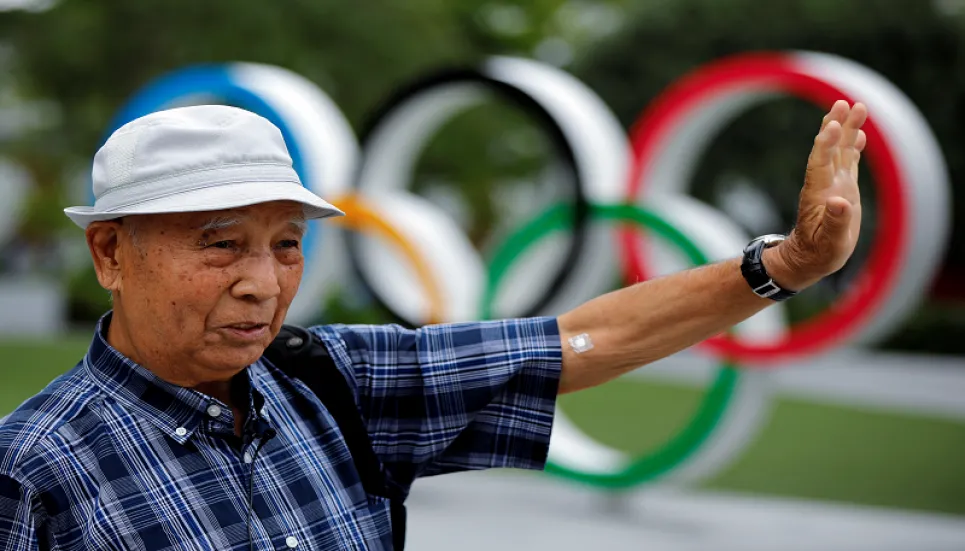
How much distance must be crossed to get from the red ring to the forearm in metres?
4.16

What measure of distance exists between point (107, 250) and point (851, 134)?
1159mm

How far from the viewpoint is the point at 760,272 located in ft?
6.43

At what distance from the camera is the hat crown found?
66.6 inches

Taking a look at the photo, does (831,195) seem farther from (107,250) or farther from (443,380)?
(107,250)

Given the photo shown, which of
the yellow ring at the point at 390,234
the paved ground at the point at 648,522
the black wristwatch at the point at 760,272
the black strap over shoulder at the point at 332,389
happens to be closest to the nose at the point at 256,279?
the black strap over shoulder at the point at 332,389

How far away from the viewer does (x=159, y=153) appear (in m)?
1.69

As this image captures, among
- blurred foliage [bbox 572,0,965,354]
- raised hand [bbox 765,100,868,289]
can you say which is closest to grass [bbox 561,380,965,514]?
blurred foliage [bbox 572,0,965,354]

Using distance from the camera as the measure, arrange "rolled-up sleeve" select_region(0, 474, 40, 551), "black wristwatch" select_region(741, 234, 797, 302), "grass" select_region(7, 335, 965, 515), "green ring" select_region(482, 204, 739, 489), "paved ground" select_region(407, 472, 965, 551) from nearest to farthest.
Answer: "rolled-up sleeve" select_region(0, 474, 40, 551) → "black wristwatch" select_region(741, 234, 797, 302) → "paved ground" select_region(407, 472, 965, 551) → "green ring" select_region(482, 204, 739, 489) → "grass" select_region(7, 335, 965, 515)

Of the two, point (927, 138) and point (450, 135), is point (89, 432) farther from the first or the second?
point (450, 135)

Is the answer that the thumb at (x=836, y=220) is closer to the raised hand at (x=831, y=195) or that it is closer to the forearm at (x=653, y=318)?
the raised hand at (x=831, y=195)

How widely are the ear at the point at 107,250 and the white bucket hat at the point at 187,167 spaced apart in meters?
0.03

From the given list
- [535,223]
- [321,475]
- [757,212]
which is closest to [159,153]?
[321,475]

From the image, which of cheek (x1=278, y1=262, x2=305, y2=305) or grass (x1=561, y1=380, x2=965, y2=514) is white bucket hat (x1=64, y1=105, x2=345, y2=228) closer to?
cheek (x1=278, y1=262, x2=305, y2=305)

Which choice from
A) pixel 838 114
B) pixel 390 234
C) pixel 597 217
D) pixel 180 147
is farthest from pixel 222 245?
pixel 390 234
